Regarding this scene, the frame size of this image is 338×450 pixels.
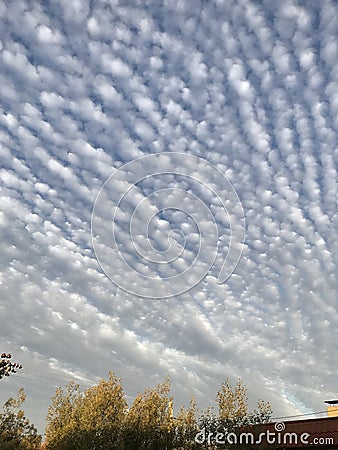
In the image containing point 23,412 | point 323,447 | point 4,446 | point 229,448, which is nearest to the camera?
point 229,448

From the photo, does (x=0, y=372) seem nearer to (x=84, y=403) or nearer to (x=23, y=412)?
(x=84, y=403)

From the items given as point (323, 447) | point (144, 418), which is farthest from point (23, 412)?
point (323, 447)

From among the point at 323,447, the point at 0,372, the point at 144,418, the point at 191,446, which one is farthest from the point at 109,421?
the point at 323,447

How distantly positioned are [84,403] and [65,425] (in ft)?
6.69

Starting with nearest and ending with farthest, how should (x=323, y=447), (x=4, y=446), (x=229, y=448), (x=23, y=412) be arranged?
(x=229, y=448) < (x=323, y=447) < (x=4, y=446) < (x=23, y=412)

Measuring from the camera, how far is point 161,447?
101 feet

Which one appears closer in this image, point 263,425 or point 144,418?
point 263,425

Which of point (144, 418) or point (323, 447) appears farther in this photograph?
point (144, 418)

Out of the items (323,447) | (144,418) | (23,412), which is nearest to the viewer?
→ (323,447)

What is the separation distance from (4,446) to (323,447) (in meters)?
22.5

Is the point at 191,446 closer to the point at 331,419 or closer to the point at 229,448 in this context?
the point at 229,448

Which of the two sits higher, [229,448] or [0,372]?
[0,372]

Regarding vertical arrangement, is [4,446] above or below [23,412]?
below

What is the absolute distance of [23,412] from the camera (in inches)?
1604
